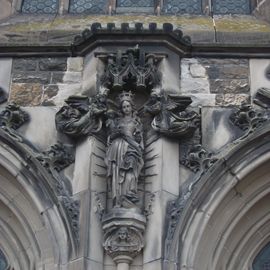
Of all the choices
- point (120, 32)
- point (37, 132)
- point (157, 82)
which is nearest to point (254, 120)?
point (157, 82)

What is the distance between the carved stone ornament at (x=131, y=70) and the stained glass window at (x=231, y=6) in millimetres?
1711

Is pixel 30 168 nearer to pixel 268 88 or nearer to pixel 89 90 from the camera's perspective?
pixel 89 90

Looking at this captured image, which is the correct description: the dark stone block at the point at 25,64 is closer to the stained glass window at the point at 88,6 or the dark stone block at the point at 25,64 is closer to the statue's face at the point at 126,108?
the statue's face at the point at 126,108

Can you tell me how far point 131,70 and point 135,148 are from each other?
79cm

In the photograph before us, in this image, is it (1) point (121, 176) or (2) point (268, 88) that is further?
(2) point (268, 88)

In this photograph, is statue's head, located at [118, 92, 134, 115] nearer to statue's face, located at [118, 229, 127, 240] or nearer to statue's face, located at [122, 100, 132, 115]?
statue's face, located at [122, 100, 132, 115]

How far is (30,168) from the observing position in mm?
7688

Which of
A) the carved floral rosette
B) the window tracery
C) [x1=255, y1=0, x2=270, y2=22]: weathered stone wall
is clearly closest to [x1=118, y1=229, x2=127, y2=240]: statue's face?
the carved floral rosette

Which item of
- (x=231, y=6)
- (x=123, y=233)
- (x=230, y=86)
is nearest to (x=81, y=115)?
(x=123, y=233)

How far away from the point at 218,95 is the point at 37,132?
5.68 feet

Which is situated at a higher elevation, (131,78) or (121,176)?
(131,78)

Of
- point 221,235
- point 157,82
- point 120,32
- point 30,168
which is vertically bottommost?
point 221,235

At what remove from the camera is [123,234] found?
7172 millimetres

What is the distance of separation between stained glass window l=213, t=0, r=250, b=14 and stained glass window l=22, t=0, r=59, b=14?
1.78m
